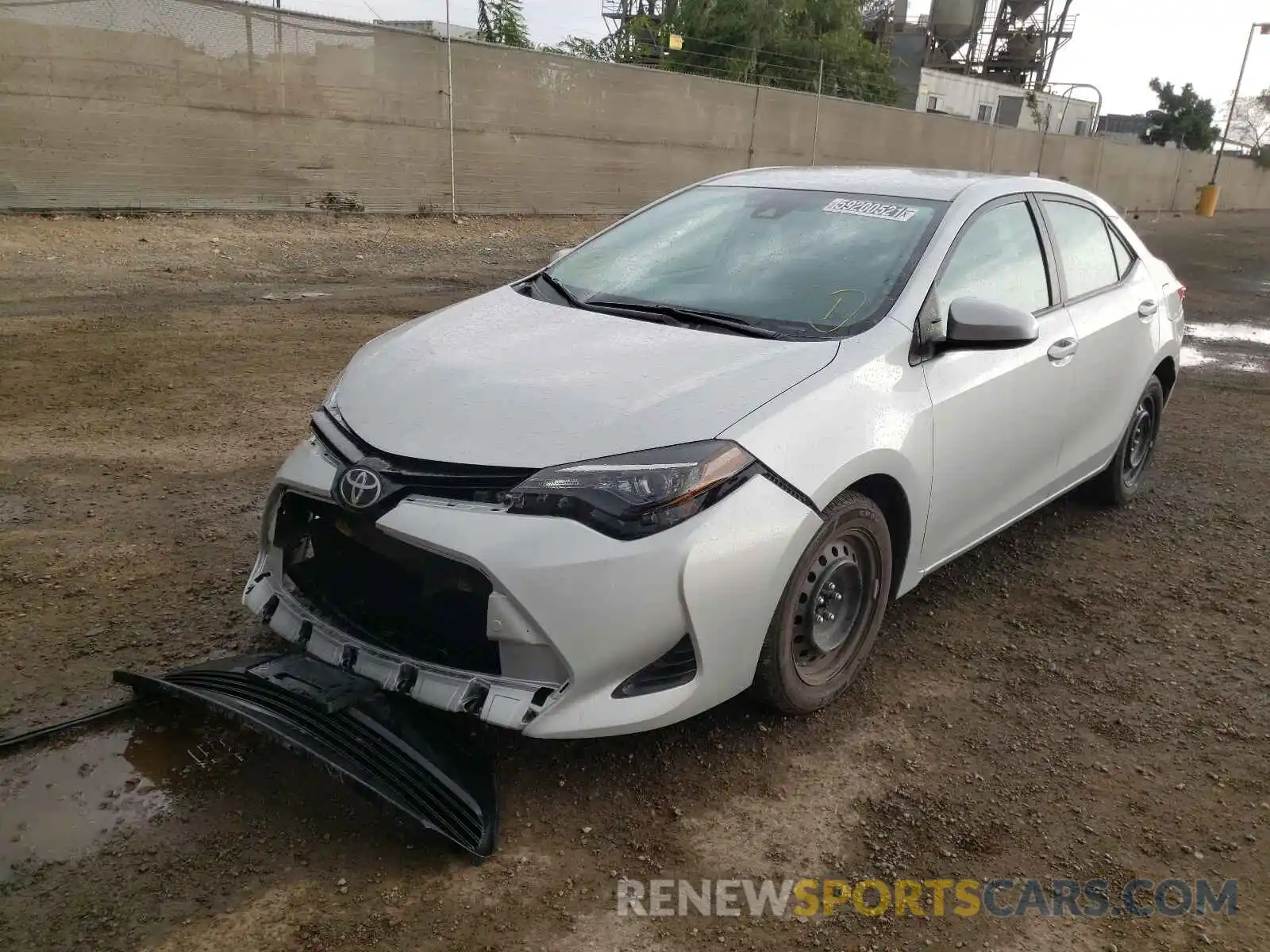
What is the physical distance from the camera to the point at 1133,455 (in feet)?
17.2

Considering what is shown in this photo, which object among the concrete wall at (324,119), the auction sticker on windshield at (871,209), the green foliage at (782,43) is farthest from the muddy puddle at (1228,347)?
the green foliage at (782,43)

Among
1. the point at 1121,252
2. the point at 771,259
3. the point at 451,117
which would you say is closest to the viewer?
the point at 771,259

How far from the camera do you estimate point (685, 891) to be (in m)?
2.45

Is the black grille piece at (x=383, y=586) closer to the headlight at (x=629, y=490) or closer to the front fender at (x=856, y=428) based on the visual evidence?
the headlight at (x=629, y=490)

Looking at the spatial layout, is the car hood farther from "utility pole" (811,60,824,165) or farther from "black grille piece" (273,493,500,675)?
"utility pole" (811,60,824,165)

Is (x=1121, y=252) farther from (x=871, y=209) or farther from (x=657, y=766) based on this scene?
(x=657, y=766)

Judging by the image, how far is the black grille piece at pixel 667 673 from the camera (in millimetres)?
2615

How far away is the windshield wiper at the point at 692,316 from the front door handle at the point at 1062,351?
4.55ft

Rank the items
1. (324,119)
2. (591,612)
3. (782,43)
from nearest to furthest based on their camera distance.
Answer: (591,612)
(324,119)
(782,43)

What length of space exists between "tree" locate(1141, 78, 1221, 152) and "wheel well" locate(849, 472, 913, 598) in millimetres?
54969

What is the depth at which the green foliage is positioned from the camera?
2855cm

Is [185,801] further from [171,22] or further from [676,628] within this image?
[171,22]

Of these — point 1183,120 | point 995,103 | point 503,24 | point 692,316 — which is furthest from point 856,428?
point 1183,120

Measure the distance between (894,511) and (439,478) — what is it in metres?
1.52
